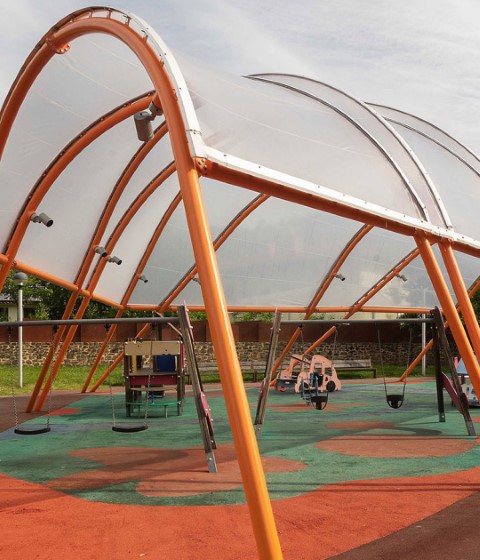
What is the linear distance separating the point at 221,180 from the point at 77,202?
24.7ft

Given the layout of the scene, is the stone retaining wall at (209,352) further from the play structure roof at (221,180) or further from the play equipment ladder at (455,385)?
the play equipment ladder at (455,385)

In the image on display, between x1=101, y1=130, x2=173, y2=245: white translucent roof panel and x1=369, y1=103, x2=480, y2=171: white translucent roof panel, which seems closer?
x1=101, y1=130, x2=173, y2=245: white translucent roof panel

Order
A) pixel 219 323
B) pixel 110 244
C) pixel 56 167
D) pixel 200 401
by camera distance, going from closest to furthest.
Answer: pixel 219 323, pixel 200 401, pixel 56 167, pixel 110 244

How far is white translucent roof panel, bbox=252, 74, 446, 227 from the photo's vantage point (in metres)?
9.38

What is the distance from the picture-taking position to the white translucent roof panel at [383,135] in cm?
938

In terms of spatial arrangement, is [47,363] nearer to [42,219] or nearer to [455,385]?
[42,219]

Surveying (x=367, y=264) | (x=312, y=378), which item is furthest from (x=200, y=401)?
(x=367, y=264)

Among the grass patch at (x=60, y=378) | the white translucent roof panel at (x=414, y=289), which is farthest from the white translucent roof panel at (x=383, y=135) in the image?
the grass patch at (x=60, y=378)

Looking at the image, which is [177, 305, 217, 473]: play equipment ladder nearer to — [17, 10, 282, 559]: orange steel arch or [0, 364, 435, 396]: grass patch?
[17, 10, 282, 559]: orange steel arch

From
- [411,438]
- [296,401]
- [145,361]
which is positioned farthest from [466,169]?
[145,361]

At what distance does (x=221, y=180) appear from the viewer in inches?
245

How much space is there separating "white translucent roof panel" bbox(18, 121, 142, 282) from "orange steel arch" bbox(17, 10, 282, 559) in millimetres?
6095

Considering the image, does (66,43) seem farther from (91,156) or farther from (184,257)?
(184,257)

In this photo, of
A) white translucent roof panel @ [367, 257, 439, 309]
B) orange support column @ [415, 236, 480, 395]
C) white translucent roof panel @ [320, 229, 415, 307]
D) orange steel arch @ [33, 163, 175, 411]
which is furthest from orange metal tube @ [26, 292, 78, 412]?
white translucent roof panel @ [367, 257, 439, 309]
